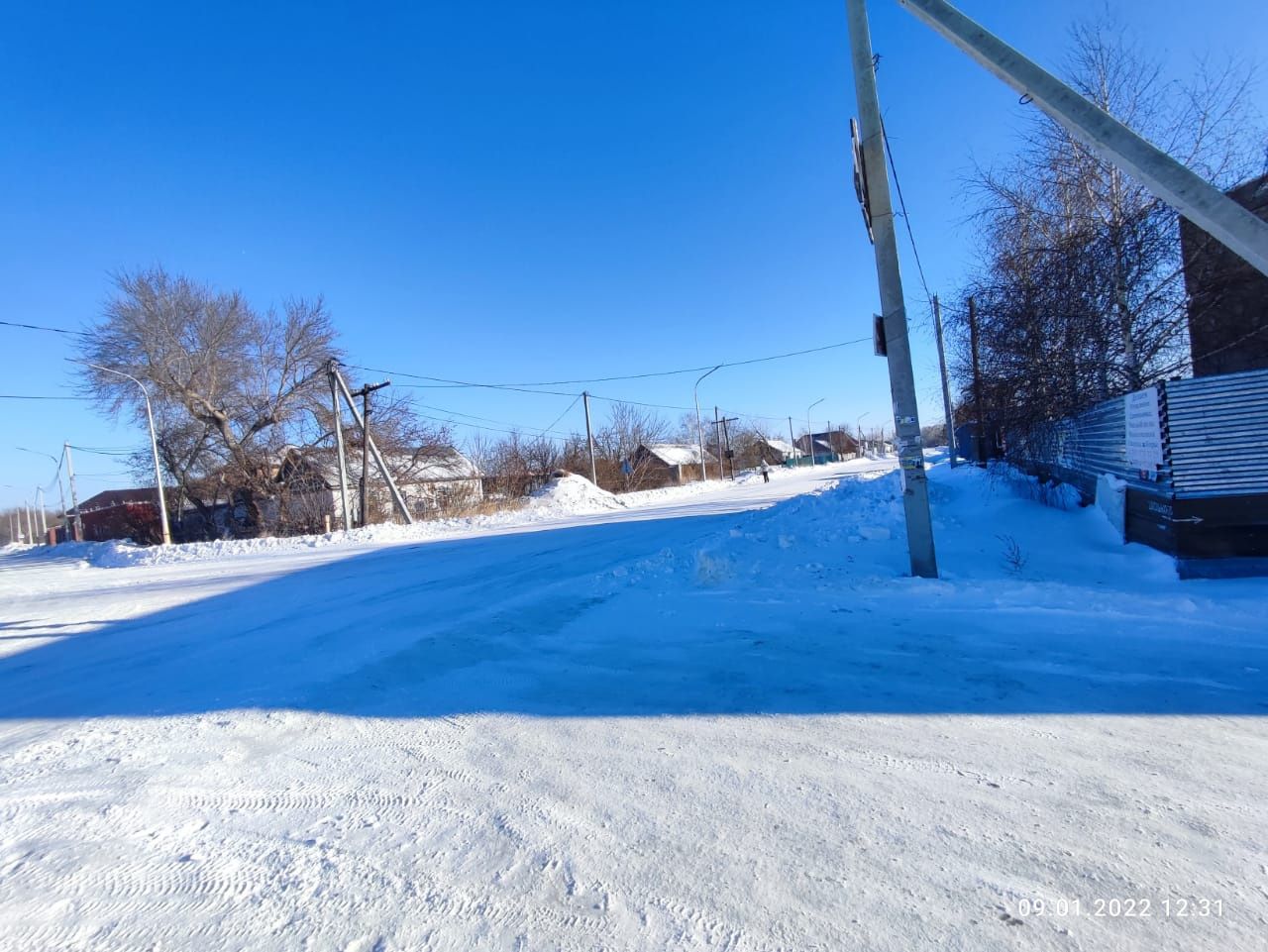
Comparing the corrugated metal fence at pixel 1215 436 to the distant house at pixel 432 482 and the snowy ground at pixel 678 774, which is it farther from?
the distant house at pixel 432 482

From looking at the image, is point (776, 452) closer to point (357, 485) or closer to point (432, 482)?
point (432, 482)

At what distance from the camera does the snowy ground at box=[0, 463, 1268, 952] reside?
7.05 feet

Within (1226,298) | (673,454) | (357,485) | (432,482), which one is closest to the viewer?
(1226,298)

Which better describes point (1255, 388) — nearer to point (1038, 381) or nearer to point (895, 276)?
point (895, 276)

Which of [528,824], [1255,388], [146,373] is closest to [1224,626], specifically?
[1255,388]

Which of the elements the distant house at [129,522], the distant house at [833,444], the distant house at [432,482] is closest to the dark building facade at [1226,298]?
the distant house at [432,482]

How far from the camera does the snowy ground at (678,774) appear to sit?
7.05 ft

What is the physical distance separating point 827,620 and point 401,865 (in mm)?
4128

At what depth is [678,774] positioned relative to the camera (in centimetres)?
311

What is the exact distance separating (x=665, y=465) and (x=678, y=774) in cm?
5762

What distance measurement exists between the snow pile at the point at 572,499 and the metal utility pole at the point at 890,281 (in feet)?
68.0

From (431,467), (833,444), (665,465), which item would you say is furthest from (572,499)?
(833,444)
